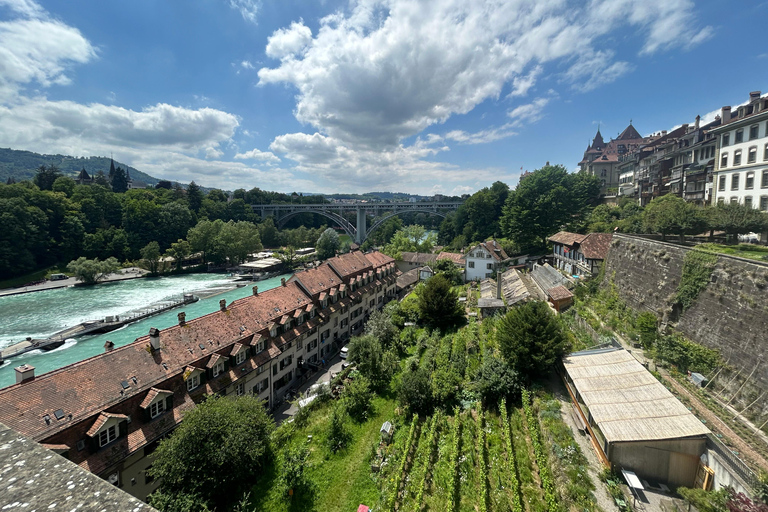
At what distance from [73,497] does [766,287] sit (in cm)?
2094

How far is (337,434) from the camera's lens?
15.1 metres

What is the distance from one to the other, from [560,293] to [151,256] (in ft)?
212

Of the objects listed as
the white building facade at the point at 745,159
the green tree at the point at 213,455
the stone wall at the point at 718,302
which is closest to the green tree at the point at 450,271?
the stone wall at the point at 718,302

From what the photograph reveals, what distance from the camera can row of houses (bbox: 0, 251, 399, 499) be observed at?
11.1 m

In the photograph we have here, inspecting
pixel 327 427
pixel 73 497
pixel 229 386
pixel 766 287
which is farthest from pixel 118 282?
pixel 766 287

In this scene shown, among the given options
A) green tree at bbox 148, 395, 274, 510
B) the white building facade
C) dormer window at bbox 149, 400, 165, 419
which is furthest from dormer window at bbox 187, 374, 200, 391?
the white building facade

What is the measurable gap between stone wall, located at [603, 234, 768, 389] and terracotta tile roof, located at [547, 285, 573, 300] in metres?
3.46

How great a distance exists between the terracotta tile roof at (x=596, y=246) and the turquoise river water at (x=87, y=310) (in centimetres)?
4091

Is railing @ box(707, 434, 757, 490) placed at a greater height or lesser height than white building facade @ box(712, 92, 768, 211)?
lesser

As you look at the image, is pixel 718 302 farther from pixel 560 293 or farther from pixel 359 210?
pixel 359 210

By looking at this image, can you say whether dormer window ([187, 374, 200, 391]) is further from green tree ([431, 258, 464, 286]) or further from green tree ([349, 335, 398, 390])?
green tree ([431, 258, 464, 286])

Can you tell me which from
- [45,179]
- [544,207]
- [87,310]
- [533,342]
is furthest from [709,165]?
[45,179]

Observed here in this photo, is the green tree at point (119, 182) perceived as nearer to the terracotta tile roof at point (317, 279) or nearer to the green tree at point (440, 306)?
the terracotta tile roof at point (317, 279)

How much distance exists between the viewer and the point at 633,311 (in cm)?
1942
